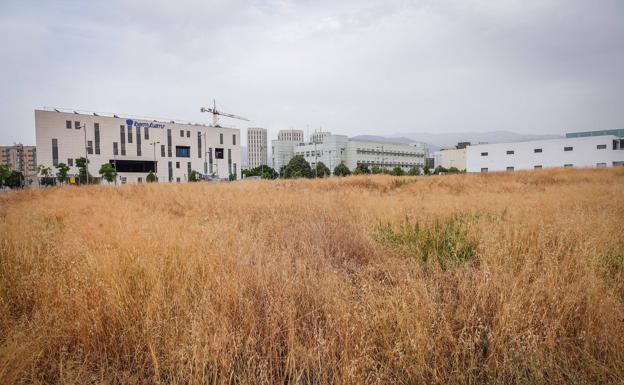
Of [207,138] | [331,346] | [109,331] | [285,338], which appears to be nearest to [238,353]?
[285,338]

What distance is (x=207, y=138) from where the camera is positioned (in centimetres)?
8325

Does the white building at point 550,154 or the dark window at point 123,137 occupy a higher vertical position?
the dark window at point 123,137

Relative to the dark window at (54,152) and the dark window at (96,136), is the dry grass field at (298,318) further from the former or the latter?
the dark window at (54,152)

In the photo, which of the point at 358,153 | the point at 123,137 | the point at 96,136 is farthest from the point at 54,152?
the point at 358,153

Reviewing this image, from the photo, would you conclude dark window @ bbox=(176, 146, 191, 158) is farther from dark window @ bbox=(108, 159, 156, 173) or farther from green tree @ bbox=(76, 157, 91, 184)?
green tree @ bbox=(76, 157, 91, 184)

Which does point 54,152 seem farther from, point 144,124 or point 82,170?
point 144,124

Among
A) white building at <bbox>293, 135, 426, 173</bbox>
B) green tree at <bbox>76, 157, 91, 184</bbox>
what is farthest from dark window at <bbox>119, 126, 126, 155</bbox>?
white building at <bbox>293, 135, 426, 173</bbox>

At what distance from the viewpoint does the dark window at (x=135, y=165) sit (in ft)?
237

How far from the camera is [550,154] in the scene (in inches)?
2473

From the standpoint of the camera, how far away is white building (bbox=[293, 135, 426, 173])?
116 metres

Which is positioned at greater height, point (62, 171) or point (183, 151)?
point (183, 151)

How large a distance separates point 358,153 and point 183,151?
64476mm

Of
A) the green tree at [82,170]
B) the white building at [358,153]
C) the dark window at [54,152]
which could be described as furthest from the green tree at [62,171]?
the white building at [358,153]

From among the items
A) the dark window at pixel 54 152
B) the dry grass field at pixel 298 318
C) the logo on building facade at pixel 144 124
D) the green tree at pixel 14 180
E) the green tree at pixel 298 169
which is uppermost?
the logo on building facade at pixel 144 124
